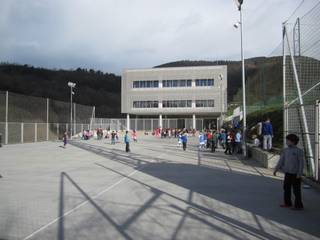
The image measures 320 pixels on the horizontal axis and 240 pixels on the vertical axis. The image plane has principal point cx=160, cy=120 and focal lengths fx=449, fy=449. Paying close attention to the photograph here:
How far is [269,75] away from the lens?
22109 mm

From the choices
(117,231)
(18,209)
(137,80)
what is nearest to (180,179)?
(18,209)

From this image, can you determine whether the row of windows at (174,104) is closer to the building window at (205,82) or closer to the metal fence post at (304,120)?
the building window at (205,82)

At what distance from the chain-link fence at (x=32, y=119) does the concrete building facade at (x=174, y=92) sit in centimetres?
2712

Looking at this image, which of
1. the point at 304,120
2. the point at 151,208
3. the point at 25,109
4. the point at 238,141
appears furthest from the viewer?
the point at 25,109

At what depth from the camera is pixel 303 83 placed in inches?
596

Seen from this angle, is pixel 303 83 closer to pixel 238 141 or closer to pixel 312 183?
pixel 312 183

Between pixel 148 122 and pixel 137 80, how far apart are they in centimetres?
1047

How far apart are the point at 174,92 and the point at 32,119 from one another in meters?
45.5

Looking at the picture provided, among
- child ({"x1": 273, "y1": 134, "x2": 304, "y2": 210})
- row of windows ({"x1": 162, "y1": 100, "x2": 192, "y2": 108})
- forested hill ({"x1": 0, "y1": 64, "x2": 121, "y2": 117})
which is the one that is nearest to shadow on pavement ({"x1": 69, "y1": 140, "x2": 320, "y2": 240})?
child ({"x1": 273, "y1": 134, "x2": 304, "y2": 210})

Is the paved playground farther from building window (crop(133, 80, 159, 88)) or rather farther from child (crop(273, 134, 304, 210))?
building window (crop(133, 80, 159, 88))

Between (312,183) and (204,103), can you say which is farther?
(204,103)

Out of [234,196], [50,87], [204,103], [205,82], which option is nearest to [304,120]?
[234,196]

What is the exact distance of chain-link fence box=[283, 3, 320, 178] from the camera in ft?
42.4

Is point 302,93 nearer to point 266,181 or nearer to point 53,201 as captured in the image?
point 266,181
